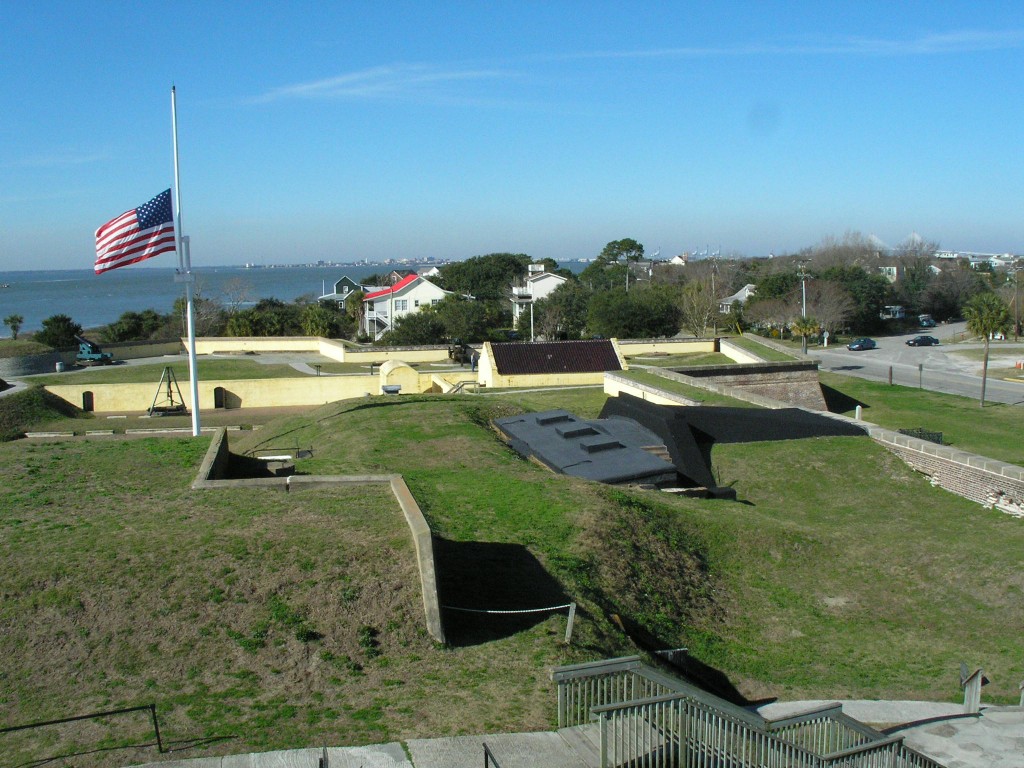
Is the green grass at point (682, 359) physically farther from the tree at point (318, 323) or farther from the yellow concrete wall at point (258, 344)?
the tree at point (318, 323)

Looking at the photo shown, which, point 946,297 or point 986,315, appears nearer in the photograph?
point 986,315

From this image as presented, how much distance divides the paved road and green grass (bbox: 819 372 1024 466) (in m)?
2.95

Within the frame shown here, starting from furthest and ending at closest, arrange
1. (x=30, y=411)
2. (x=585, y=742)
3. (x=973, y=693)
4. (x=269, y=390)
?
1. (x=269, y=390)
2. (x=30, y=411)
3. (x=973, y=693)
4. (x=585, y=742)

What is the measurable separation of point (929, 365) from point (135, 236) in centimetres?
4906

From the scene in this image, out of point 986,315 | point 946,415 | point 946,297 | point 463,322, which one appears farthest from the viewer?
point 946,297

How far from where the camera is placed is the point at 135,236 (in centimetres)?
2217

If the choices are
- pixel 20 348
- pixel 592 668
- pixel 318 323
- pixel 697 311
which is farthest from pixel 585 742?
pixel 697 311

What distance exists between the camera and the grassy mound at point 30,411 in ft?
107

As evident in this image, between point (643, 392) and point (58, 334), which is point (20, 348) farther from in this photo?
point (643, 392)

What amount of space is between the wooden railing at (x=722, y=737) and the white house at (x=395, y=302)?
74967mm

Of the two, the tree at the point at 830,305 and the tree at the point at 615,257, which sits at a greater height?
the tree at the point at 615,257

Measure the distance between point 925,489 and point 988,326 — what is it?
26.2 meters

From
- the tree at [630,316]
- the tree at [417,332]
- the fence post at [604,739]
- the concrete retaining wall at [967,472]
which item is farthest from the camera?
the tree at [630,316]

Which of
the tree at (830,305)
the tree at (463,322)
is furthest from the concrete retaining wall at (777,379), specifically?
the tree at (830,305)
